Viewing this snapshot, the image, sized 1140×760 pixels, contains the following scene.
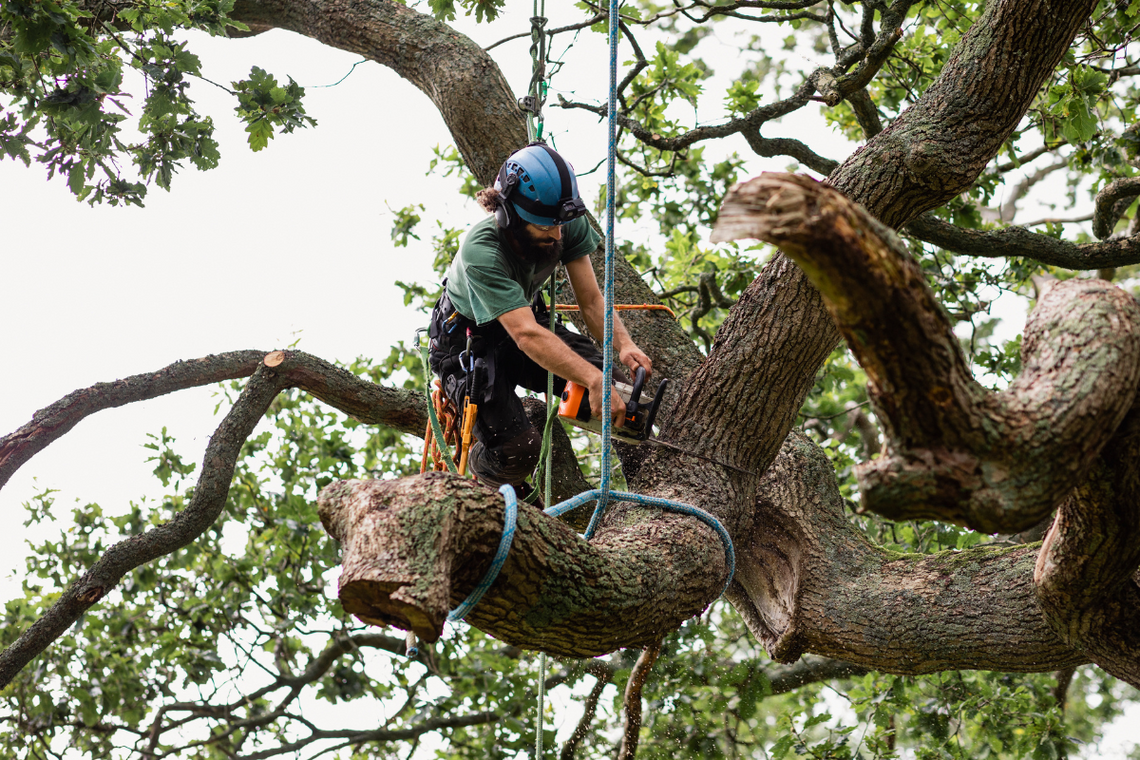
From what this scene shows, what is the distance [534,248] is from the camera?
11.9 feet

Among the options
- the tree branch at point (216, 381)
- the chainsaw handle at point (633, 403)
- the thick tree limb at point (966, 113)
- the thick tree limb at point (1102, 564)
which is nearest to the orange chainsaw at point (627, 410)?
the chainsaw handle at point (633, 403)

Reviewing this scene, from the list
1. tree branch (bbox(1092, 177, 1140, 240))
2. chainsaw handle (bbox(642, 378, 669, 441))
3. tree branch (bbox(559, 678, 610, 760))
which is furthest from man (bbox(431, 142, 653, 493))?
tree branch (bbox(1092, 177, 1140, 240))

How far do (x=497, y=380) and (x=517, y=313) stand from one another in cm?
42

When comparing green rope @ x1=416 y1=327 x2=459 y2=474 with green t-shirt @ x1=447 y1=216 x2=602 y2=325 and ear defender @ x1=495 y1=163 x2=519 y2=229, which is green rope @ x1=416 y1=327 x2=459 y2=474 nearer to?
green t-shirt @ x1=447 y1=216 x2=602 y2=325

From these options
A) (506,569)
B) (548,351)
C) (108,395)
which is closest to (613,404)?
(548,351)

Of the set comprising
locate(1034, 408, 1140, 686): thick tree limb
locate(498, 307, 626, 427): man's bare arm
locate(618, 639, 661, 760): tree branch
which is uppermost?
locate(498, 307, 626, 427): man's bare arm

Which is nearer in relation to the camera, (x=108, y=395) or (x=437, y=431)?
(x=437, y=431)

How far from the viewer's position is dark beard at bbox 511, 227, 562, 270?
356cm

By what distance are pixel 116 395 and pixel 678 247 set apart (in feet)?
11.6

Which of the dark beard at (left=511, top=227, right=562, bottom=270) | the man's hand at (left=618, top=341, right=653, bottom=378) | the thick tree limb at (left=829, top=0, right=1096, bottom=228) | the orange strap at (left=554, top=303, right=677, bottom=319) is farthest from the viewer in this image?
the orange strap at (left=554, top=303, right=677, bottom=319)

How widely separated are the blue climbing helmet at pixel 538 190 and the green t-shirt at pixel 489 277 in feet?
0.30

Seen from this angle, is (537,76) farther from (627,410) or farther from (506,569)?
(506,569)

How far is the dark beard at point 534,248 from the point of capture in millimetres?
3562

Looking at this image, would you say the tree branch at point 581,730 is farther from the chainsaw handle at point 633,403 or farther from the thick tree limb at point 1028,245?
the thick tree limb at point 1028,245
